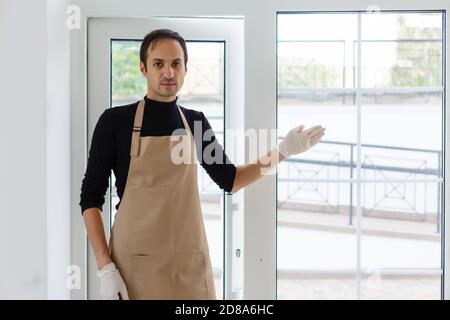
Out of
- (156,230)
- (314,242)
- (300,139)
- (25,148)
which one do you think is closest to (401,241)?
(314,242)

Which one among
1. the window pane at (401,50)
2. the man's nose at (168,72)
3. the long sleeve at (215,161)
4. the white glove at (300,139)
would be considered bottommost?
the long sleeve at (215,161)

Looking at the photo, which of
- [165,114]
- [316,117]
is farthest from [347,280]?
[165,114]

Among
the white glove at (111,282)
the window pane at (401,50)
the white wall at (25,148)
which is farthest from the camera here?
the window pane at (401,50)

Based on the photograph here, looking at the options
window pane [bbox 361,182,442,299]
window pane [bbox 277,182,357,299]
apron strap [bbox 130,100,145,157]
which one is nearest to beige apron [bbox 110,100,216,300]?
apron strap [bbox 130,100,145,157]

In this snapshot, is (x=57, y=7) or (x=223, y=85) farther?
(x=223, y=85)

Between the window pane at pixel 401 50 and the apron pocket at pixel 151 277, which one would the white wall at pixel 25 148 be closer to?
the apron pocket at pixel 151 277

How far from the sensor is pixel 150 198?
194 cm

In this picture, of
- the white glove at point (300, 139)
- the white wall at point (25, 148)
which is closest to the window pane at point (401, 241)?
the white glove at point (300, 139)

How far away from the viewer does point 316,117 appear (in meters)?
2.37

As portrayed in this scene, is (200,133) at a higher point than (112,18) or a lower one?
lower

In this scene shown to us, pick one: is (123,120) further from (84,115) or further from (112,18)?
(112,18)

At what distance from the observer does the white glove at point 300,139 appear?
2.09 meters
